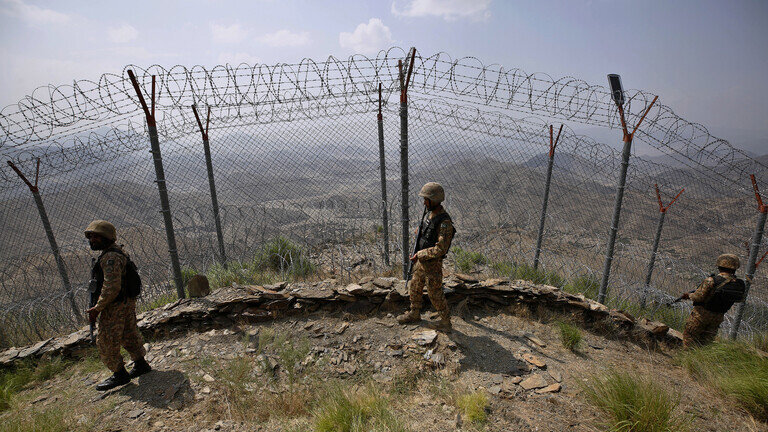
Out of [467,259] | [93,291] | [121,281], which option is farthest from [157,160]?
[467,259]

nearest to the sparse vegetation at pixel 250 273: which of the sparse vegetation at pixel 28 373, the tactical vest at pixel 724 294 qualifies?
the sparse vegetation at pixel 28 373

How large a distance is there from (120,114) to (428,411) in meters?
4.65

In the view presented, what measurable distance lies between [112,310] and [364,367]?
2.59m

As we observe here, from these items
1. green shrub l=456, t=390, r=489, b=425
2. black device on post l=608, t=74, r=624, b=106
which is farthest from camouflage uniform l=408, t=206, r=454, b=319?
black device on post l=608, t=74, r=624, b=106

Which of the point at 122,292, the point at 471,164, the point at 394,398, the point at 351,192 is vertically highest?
the point at 471,164

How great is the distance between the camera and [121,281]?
334cm

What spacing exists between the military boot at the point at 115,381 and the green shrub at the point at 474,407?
11.1 ft

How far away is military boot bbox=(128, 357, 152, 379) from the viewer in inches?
142

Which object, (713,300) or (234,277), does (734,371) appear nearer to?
(713,300)

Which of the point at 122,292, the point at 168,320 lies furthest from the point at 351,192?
the point at 122,292

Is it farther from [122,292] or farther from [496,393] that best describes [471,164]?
[122,292]

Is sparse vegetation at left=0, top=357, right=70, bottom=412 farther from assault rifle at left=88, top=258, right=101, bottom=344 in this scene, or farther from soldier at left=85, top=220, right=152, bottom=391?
assault rifle at left=88, top=258, right=101, bottom=344

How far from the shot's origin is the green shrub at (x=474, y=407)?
2674 mm

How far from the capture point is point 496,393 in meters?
3.04
